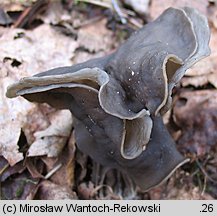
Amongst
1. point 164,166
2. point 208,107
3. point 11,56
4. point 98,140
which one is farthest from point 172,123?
point 11,56

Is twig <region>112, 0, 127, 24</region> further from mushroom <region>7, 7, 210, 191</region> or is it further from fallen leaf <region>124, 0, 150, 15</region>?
mushroom <region>7, 7, 210, 191</region>

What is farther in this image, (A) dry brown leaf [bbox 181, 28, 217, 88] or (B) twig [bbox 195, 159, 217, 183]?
(A) dry brown leaf [bbox 181, 28, 217, 88]

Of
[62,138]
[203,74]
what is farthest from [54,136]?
[203,74]

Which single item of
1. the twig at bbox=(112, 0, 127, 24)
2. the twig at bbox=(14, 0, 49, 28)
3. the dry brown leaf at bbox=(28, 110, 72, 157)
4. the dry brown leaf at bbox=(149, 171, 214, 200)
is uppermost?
the twig at bbox=(112, 0, 127, 24)

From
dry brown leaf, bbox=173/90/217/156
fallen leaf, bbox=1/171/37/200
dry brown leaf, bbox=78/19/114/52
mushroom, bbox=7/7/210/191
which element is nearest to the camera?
mushroom, bbox=7/7/210/191

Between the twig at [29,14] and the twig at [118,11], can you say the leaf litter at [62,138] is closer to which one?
the twig at [29,14]

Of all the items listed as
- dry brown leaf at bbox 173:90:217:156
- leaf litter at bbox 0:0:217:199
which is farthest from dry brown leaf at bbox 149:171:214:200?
dry brown leaf at bbox 173:90:217:156

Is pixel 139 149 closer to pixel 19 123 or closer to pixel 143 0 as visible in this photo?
pixel 19 123
